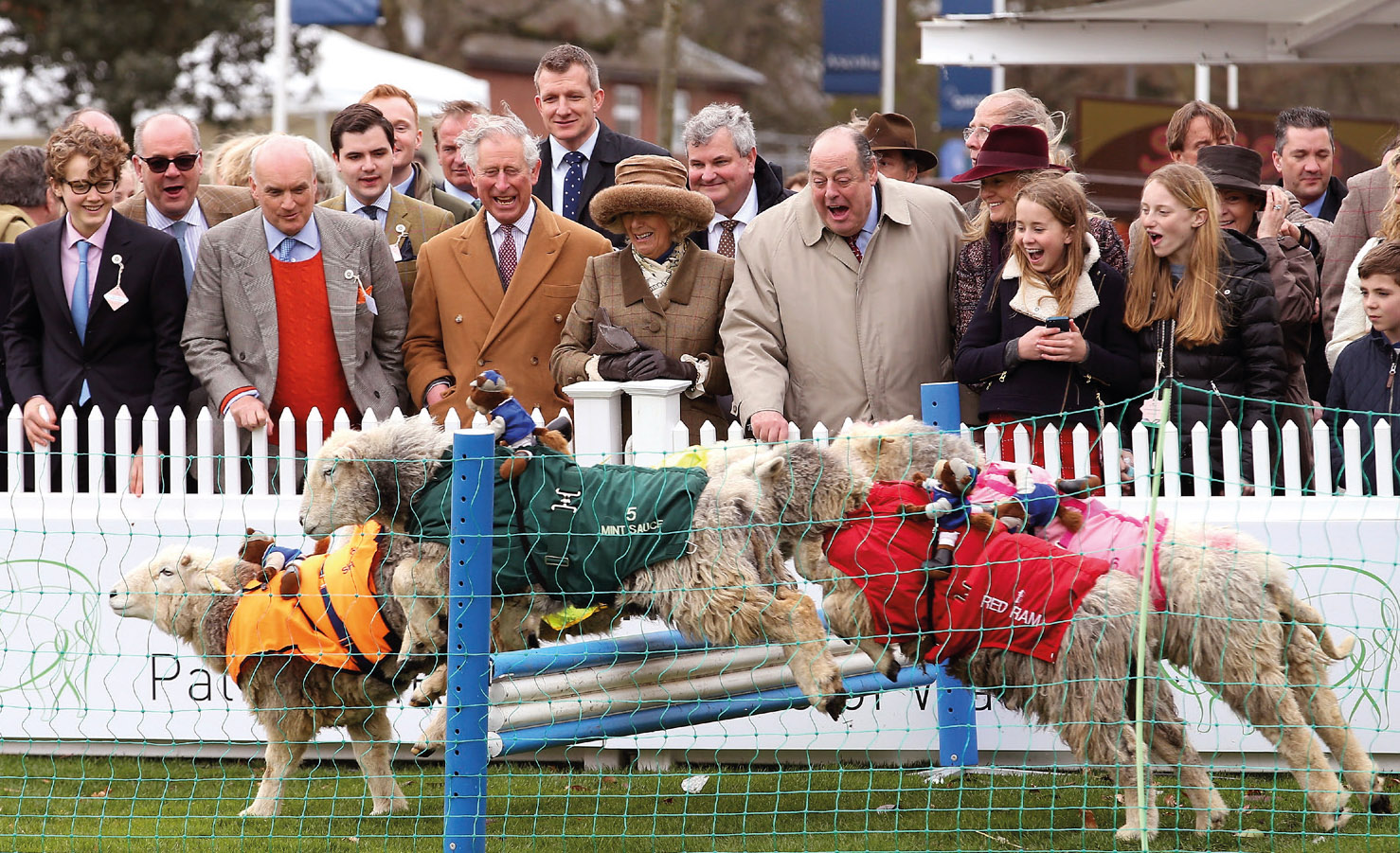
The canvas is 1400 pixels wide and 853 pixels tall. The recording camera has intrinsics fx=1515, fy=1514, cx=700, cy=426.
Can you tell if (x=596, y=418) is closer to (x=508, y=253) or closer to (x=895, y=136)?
(x=508, y=253)

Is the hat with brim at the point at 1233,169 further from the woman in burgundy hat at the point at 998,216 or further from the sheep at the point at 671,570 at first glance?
the sheep at the point at 671,570

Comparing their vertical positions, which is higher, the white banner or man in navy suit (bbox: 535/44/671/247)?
man in navy suit (bbox: 535/44/671/247)

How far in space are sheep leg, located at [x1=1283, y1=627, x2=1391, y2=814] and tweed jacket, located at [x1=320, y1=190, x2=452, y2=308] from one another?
4448 millimetres

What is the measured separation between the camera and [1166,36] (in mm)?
12062

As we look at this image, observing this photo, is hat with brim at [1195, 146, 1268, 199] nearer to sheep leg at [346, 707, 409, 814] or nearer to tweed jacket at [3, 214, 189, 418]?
sheep leg at [346, 707, 409, 814]

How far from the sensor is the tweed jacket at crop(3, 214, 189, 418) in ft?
23.0

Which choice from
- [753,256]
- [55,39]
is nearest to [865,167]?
[753,256]

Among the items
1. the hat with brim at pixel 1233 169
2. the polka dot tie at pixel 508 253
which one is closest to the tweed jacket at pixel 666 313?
the polka dot tie at pixel 508 253

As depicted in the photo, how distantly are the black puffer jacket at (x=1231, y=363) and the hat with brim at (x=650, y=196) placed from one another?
2.01 metres

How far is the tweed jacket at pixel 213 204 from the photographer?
7.77m

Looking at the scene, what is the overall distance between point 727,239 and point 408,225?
1.65 m

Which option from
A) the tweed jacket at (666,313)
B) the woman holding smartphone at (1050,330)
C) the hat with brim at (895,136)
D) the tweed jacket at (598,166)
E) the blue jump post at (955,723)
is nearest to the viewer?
the blue jump post at (955,723)

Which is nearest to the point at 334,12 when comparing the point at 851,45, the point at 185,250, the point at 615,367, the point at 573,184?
the point at 851,45

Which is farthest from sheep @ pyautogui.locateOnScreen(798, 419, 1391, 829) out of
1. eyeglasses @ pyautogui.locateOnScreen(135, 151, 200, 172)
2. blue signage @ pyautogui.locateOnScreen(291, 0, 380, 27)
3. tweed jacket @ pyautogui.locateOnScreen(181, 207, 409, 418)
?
blue signage @ pyautogui.locateOnScreen(291, 0, 380, 27)
